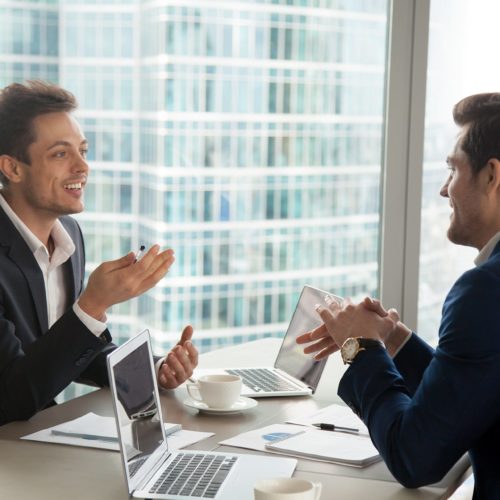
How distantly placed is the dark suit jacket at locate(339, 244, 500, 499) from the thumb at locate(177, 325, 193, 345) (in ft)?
2.30

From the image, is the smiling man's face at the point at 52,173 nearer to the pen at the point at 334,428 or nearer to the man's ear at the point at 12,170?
the man's ear at the point at 12,170

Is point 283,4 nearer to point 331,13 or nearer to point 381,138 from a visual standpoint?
point 331,13

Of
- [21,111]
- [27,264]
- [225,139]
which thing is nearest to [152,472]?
[27,264]

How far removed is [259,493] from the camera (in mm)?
1096

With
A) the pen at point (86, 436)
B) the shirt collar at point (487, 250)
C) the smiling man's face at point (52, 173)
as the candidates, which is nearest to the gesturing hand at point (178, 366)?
the pen at point (86, 436)

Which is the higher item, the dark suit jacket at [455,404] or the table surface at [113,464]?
the dark suit jacket at [455,404]

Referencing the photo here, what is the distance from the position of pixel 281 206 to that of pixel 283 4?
1.33 meters

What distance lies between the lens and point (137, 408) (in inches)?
54.6

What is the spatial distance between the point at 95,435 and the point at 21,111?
3.28ft

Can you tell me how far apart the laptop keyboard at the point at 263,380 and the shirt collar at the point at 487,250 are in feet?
2.09

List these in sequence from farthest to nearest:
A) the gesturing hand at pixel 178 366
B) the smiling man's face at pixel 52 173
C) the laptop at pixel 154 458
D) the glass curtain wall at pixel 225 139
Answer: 1. the glass curtain wall at pixel 225 139
2. the smiling man's face at pixel 52 173
3. the gesturing hand at pixel 178 366
4. the laptop at pixel 154 458

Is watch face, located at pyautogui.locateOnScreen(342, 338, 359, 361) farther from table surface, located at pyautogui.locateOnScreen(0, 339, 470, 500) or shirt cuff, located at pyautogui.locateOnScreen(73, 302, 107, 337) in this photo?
shirt cuff, located at pyautogui.locateOnScreen(73, 302, 107, 337)

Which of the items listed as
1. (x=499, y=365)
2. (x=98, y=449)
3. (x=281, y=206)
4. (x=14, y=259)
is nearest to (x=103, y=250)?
(x=281, y=206)

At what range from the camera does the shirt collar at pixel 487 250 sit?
146 centimetres
